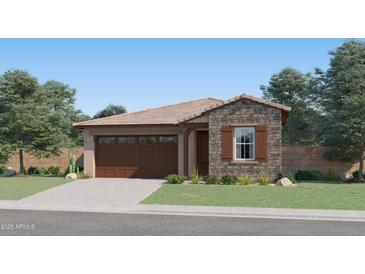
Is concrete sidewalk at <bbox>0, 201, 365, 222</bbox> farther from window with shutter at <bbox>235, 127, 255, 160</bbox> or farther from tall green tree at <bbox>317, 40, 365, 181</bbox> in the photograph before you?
tall green tree at <bbox>317, 40, 365, 181</bbox>

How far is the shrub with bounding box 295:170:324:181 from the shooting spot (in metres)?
22.8

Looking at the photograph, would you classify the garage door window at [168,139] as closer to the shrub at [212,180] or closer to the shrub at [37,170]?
the shrub at [212,180]

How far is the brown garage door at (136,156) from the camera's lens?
75.1 feet

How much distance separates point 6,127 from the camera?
25000 millimetres

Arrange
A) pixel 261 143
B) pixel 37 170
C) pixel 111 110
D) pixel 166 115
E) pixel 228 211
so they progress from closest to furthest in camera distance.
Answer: pixel 228 211
pixel 261 143
pixel 166 115
pixel 37 170
pixel 111 110

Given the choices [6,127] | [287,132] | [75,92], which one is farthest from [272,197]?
[75,92]

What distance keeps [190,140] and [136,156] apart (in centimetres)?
318

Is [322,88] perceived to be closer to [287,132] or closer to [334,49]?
[334,49]

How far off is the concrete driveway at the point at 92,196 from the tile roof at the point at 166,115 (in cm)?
342

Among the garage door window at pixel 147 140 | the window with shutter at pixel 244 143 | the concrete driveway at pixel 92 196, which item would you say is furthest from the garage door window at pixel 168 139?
the window with shutter at pixel 244 143

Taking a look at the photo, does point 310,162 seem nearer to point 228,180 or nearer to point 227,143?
point 227,143

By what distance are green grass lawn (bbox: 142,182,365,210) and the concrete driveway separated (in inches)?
35.7

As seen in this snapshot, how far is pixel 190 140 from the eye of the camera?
2267 centimetres

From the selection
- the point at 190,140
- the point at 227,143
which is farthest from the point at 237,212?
the point at 190,140
